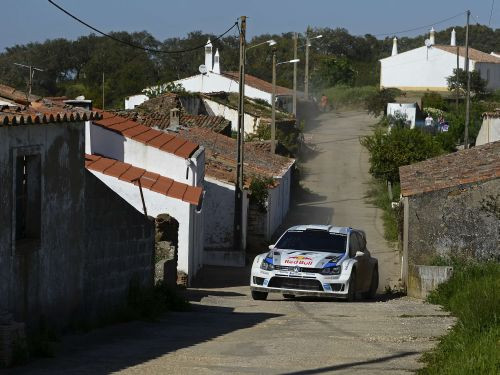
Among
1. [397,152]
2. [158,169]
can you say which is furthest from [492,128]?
[158,169]

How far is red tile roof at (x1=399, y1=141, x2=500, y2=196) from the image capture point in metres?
23.1

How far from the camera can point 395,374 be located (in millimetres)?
10109

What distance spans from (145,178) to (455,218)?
7222 mm

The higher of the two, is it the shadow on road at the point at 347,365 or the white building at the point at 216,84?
the white building at the point at 216,84

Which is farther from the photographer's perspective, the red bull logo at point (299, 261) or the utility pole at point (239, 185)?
the utility pole at point (239, 185)

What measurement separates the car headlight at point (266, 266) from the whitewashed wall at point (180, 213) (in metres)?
3.66

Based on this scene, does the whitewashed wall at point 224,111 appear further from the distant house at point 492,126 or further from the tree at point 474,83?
the tree at point 474,83

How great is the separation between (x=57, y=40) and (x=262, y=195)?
58790 mm

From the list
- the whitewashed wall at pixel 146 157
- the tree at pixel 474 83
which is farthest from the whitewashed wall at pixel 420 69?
the whitewashed wall at pixel 146 157

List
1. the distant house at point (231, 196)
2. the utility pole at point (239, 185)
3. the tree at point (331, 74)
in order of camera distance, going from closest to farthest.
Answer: the utility pole at point (239, 185)
the distant house at point (231, 196)
the tree at point (331, 74)

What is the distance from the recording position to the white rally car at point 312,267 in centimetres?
2003

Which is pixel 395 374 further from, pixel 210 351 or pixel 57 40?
pixel 57 40

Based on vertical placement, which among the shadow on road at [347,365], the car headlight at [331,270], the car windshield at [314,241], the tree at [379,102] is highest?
the tree at [379,102]

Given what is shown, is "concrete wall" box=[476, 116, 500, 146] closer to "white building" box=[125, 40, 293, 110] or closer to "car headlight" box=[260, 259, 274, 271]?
"car headlight" box=[260, 259, 274, 271]
